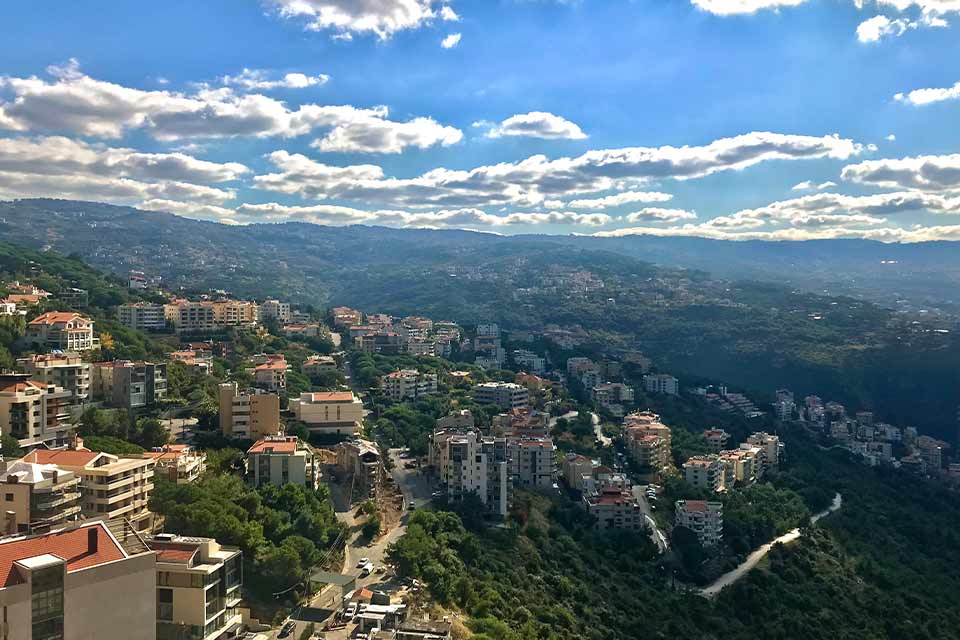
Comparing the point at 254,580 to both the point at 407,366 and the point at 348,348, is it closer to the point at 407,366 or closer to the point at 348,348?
the point at 407,366

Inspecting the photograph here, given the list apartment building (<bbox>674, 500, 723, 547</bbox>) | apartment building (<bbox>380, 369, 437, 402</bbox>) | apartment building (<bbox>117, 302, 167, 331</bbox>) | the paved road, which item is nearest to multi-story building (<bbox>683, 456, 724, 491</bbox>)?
the paved road

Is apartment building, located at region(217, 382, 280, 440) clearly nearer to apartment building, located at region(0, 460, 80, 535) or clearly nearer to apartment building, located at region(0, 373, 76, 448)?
apartment building, located at region(0, 373, 76, 448)

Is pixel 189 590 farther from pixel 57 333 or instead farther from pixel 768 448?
pixel 768 448

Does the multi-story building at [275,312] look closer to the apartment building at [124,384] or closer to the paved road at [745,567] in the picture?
the apartment building at [124,384]

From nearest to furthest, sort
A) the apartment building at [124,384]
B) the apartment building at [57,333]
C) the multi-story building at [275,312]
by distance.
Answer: the apartment building at [124,384], the apartment building at [57,333], the multi-story building at [275,312]

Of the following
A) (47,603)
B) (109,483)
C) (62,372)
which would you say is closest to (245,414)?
(62,372)

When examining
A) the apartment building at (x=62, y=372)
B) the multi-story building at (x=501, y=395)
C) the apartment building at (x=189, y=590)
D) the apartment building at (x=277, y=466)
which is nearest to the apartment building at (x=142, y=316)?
the apartment building at (x=62, y=372)

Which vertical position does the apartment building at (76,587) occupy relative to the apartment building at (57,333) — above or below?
below
